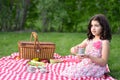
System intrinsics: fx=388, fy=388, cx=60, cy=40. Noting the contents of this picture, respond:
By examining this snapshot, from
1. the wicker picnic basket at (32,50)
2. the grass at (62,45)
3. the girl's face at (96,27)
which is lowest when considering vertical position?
the grass at (62,45)

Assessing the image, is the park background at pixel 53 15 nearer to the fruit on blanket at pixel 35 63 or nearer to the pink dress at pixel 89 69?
the fruit on blanket at pixel 35 63

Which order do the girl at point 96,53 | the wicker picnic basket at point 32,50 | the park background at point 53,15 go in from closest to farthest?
1. the girl at point 96,53
2. the wicker picnic basket at point 32,50
3. the park background at point 53,15

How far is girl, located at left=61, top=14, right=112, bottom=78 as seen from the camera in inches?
192

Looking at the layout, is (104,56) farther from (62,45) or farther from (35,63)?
(62,45)

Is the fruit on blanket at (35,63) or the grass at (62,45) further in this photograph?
the grass at (62,45)

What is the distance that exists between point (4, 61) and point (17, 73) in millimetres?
1021

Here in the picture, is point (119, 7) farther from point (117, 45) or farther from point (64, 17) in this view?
point (117, 45)

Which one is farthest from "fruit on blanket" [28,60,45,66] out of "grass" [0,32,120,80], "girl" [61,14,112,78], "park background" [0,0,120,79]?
"park background" [0,0,120,79]

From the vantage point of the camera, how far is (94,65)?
4.97m

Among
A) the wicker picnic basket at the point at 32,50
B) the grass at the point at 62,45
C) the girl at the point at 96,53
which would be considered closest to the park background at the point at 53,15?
the grass at the point at 62,45

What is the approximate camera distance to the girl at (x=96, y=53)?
4.87m

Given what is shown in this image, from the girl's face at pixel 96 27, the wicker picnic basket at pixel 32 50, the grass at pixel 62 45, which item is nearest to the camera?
the girl's face at pixel 96 27

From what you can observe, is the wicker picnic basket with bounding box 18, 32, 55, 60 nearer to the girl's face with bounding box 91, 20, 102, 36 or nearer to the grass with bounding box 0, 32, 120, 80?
the grass with bounding box 0, 32, 120, 80

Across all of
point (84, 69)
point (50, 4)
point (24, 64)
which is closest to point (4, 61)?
point (24, 64)
